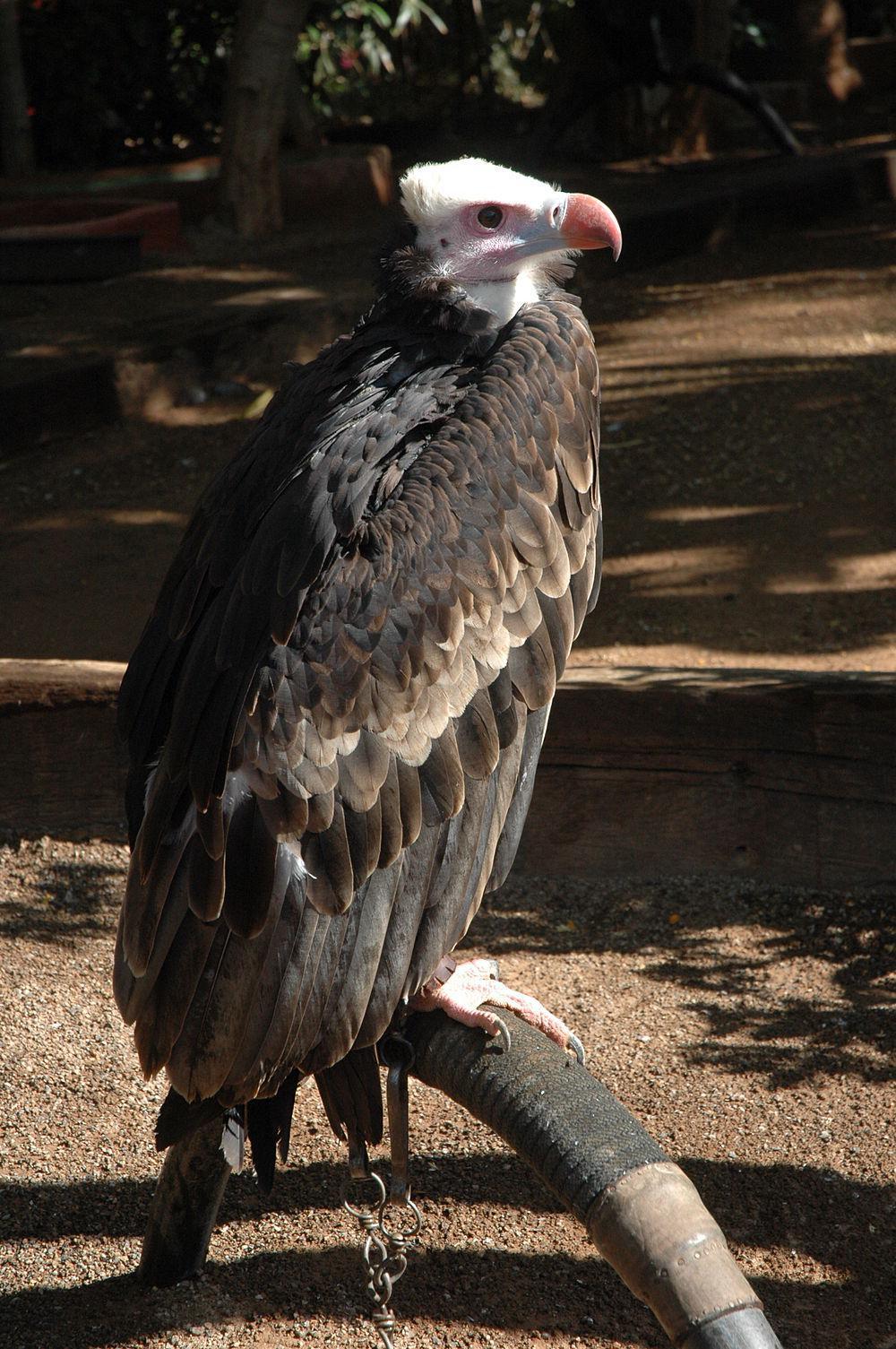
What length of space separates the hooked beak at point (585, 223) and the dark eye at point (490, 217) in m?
0.12

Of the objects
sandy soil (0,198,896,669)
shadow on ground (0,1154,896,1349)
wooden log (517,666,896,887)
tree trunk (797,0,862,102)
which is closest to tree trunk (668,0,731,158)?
tree trunk (797,0,862,102)

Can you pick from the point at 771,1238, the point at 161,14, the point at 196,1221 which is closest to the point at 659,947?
the point at 771,1238

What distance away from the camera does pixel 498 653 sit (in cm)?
228

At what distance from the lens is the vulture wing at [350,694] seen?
202cm

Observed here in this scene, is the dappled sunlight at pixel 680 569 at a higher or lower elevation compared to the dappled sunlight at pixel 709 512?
lower

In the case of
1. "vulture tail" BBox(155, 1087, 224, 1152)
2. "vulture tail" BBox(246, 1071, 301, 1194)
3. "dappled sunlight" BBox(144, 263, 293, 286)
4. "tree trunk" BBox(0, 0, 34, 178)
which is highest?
"tree trunk" BBox(0, 0, 34, 178)

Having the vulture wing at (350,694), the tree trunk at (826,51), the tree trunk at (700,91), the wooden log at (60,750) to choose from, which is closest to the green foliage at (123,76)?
the tree trunk at (700,91)

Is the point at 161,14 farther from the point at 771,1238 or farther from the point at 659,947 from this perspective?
the point at 771,1238

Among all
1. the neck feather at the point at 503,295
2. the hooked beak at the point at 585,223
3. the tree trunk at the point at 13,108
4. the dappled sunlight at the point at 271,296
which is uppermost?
the tree trunk at the point at 13,108

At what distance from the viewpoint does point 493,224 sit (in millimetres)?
2598

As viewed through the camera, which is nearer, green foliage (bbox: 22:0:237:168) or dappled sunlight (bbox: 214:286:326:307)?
dappled sunlight (bbox: 214:286:326:307)

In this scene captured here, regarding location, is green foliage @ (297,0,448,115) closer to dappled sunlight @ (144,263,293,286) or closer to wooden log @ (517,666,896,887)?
dappled sunlight @ (144,263,293,286)

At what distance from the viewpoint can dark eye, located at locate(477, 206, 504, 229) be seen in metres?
2.59

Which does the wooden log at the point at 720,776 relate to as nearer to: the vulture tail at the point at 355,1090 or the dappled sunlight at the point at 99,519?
the vulture tail at the point at 355,1090
